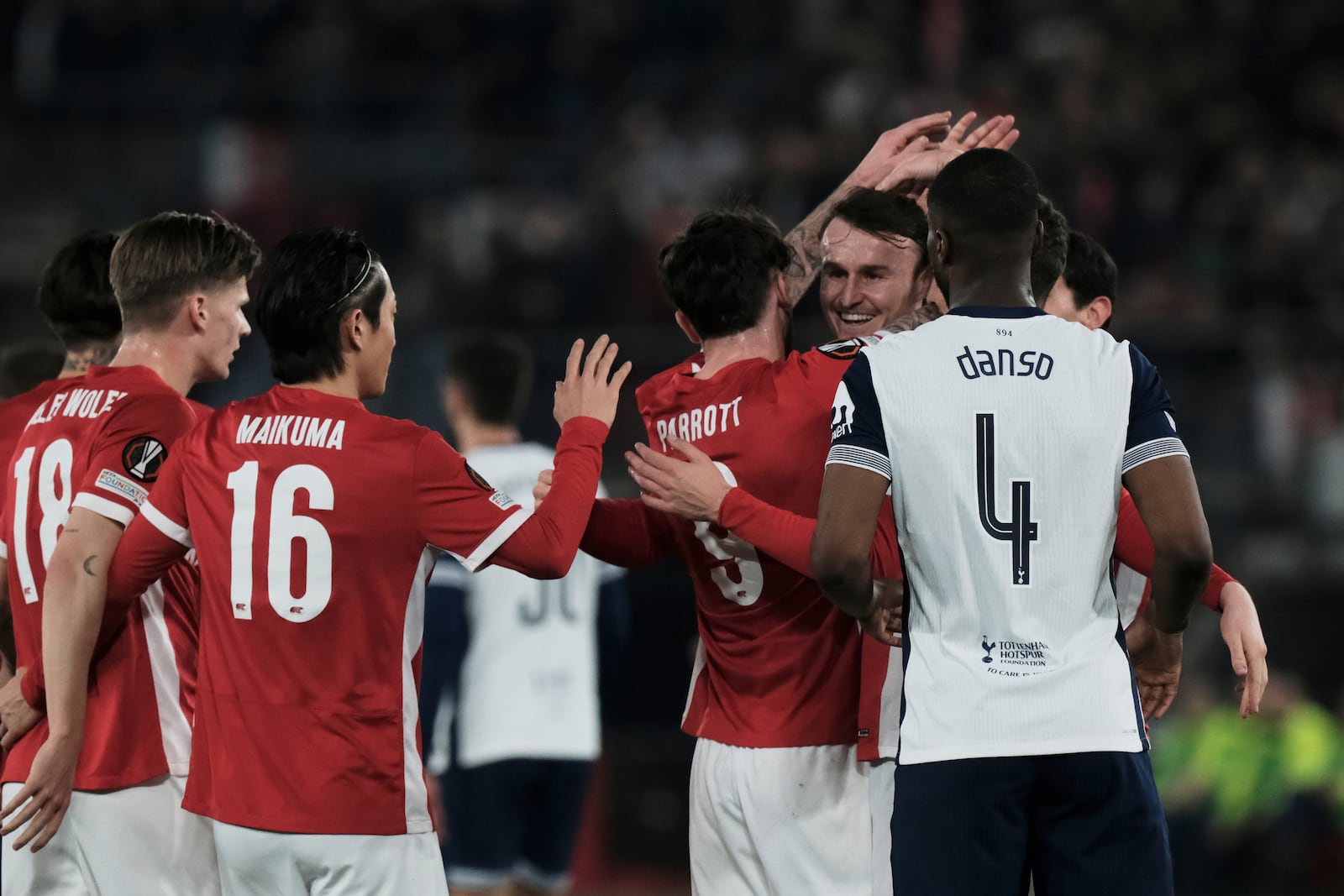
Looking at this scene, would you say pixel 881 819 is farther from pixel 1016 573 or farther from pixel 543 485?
pixel 543 485

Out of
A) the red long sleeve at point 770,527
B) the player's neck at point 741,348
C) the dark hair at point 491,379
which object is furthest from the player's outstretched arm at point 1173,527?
the dark hair at point 491,379

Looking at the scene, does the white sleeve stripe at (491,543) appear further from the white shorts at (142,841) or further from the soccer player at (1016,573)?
the white shorts at (142,841)

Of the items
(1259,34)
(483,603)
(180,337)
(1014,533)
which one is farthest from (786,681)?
(1259,34)

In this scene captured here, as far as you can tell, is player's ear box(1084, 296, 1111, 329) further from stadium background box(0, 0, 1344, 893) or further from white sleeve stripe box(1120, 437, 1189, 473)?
stadium background box(0, 0, 1344, 893)

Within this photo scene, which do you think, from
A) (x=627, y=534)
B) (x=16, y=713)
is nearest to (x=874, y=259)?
(x=627, y=534)

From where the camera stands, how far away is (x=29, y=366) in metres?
5.77

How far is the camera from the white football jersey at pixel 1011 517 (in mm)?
3270

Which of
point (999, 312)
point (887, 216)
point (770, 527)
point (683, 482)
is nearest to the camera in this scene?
point (999, 312)

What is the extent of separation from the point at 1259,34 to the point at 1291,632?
20.7 ft

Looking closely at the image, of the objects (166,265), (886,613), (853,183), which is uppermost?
(853,183)

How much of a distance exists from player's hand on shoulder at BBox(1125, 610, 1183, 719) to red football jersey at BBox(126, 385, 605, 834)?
1.69 m

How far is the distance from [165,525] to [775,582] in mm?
1511

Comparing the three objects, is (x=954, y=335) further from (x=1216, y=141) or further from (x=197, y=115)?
(x=197, y=115)

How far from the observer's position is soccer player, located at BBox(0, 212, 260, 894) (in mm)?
3840
